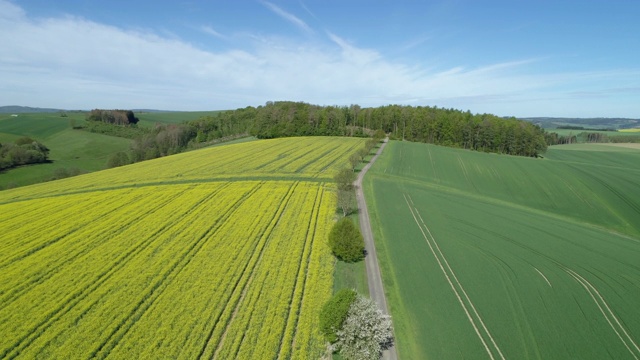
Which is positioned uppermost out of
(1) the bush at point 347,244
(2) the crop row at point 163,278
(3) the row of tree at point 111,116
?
(3) the row of tree at point 111,116

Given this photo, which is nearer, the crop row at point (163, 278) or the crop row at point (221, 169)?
the crop row at point (163, 278)

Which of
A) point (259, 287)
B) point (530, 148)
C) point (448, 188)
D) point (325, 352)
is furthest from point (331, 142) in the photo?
point (325, 352)

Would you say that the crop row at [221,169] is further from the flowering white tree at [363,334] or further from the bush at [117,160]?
the flowering white tree at [363,334]

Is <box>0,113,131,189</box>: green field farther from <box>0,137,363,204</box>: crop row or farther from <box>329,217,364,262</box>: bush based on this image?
<box>329,217,364,262</box>: bush

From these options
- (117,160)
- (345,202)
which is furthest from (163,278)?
(117,160)

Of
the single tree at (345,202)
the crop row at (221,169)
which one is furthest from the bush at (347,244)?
the crop row at (221,169)

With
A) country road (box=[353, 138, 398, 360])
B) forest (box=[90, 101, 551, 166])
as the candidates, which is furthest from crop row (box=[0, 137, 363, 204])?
forest (box=[90, 101, 551, 166])

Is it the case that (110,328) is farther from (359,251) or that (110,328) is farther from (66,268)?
(359,251)

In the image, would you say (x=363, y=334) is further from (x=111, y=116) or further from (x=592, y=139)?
(x=592, y=139)
